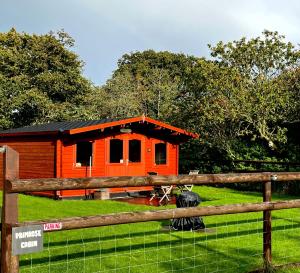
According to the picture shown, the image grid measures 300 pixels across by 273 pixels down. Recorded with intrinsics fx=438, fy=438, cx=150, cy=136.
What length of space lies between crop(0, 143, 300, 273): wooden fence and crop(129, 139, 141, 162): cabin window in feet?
45.4

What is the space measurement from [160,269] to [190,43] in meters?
50.8

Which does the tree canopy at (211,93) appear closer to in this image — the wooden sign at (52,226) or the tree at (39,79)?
the tree at (39,79)

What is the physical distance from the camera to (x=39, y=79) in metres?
29.2

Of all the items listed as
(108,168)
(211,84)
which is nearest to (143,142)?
(108,168)

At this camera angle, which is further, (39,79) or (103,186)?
(39,79)

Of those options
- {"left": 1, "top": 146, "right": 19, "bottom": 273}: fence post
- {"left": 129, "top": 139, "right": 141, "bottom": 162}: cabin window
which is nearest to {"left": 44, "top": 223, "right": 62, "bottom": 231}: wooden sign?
{"left": 1, "top": 146, "right": 19, "bottom": 273}: fence post

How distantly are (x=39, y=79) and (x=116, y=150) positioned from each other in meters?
12.6

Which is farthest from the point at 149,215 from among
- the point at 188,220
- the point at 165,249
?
the point at 188,220

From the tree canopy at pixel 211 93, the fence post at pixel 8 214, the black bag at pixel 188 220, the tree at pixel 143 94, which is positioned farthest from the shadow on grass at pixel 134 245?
the tree at pixel 143 94

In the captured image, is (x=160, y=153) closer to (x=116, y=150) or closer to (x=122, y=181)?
(x=116, y=150)

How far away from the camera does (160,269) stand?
19.1 ft

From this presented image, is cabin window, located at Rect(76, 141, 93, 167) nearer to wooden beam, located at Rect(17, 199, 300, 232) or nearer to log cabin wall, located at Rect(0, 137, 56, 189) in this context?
log cabin wall, located at Rect(0, 137, 56, 189)

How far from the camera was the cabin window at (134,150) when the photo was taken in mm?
19391

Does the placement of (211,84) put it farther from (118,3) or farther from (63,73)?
(63,73)
